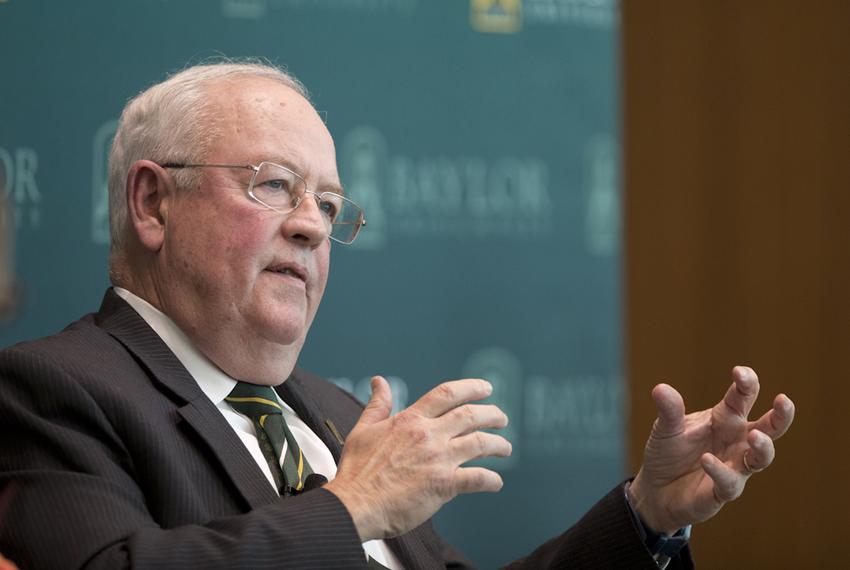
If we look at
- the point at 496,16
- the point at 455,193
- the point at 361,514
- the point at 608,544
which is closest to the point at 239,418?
the point at 361,514

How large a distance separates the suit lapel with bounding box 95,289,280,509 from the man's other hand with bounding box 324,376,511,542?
238 mm

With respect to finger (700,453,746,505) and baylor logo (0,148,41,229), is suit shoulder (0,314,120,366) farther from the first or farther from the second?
finger (700,453,746,505)

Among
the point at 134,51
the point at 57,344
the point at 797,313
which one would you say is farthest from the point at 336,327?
the point at 797,313

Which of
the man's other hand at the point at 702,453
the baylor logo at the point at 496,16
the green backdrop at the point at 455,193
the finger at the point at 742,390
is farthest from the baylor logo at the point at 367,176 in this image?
the finger at the point at 742,390

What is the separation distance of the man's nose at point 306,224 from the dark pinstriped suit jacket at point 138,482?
34 cm

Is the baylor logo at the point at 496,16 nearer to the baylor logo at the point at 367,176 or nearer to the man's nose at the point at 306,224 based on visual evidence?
the baylor logo at the point at 367,176

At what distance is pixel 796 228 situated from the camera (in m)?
4.48

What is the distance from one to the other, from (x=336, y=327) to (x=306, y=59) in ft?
2.71

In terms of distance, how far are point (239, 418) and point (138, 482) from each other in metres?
0.34

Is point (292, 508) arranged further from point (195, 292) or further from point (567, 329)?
point (567, 329)

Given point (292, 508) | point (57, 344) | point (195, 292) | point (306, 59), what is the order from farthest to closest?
point (306, 59)
point (195, 292)
point (57, 344)
point (292, 508)

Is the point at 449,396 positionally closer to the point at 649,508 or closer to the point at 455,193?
the point at 649,508

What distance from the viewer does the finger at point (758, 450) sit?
2.00 metres

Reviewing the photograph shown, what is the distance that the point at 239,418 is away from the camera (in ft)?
7.14
